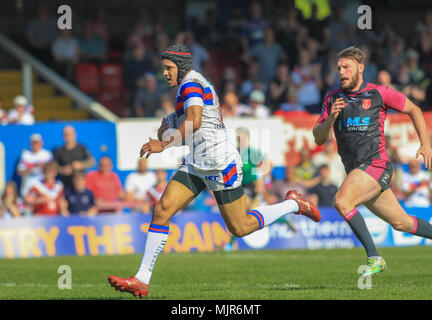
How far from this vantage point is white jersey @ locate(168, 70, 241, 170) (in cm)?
920

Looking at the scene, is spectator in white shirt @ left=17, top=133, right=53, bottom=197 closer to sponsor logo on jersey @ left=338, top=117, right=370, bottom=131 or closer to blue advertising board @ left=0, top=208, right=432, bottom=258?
blue advertising board @ left=0, top=208, right=432, bottom=258

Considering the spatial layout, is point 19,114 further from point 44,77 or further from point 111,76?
point 111,76

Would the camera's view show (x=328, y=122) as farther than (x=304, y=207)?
No

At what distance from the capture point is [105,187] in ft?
60.3

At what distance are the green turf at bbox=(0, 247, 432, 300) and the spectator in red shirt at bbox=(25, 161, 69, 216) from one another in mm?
2219

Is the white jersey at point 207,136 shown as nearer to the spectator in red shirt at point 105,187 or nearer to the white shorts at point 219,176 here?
the white shorts at point 219,176

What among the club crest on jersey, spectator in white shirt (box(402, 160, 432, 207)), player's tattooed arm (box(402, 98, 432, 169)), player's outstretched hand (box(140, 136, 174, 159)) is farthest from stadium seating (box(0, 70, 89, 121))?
player's outstretched hand (box(140, 136, 174, 159))

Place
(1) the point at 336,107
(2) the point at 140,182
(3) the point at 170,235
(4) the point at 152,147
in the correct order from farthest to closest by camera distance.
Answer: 1. (2) the point at 140,182
2. (3) the point at 170,235
3. (1) the point at 336,107
4. (4) the point at 152,147

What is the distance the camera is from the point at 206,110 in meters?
9.25

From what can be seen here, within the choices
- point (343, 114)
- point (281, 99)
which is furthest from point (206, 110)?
point (281, 99)

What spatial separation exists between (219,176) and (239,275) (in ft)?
10.4

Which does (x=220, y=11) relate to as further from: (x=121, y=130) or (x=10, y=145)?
(x=10, y=145)

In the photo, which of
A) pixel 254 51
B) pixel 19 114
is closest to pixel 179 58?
pixel 19 114

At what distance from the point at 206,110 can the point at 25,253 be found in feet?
27.4
